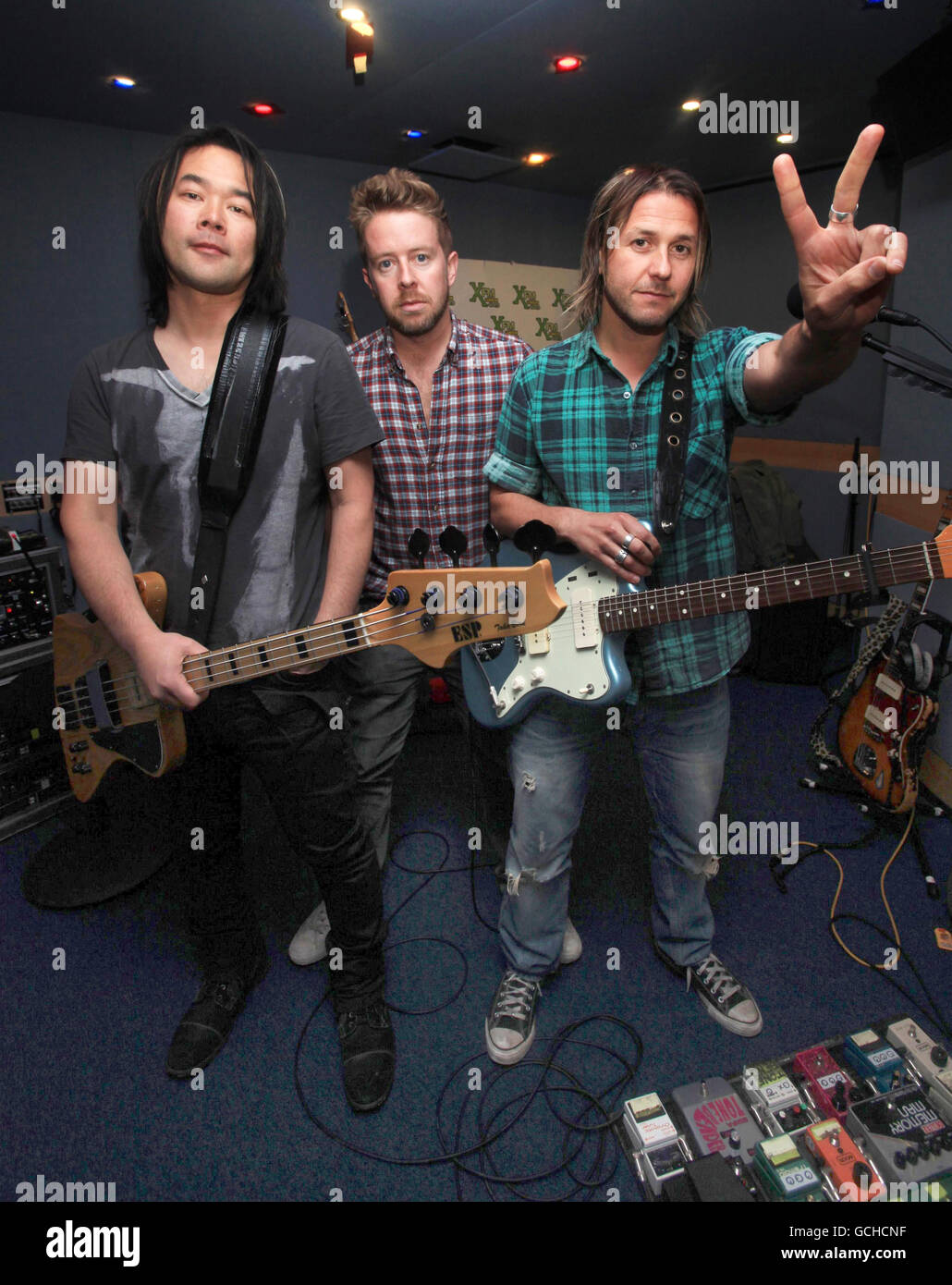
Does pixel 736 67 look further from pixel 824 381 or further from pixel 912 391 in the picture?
pixel 824 381

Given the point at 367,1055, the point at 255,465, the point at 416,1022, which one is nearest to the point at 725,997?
the point at 416,1022

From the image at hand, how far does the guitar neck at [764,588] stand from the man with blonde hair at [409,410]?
647 millimetres

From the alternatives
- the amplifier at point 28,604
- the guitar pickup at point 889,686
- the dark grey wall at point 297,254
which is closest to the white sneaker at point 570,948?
the guitar pickup at point 889,686

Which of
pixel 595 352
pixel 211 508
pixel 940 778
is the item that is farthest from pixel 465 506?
pixel 940 778

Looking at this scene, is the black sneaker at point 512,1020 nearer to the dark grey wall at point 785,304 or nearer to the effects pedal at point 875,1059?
the effects pedal at point 875,1059

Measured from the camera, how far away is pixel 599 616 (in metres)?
1.53

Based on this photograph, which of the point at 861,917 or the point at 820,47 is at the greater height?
the point at 820,47

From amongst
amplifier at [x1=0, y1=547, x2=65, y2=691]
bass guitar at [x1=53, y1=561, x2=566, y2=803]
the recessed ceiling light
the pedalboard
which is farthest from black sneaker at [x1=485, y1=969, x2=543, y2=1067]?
the recessed ceiling light

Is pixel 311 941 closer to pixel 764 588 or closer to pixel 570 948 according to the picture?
pixel 570 948

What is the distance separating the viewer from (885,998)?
6.25ft

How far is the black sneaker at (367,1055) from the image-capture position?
5.50 ft

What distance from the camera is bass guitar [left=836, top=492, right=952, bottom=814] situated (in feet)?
8.32

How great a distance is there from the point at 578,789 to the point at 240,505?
0.98m

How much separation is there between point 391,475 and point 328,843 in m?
0.97
